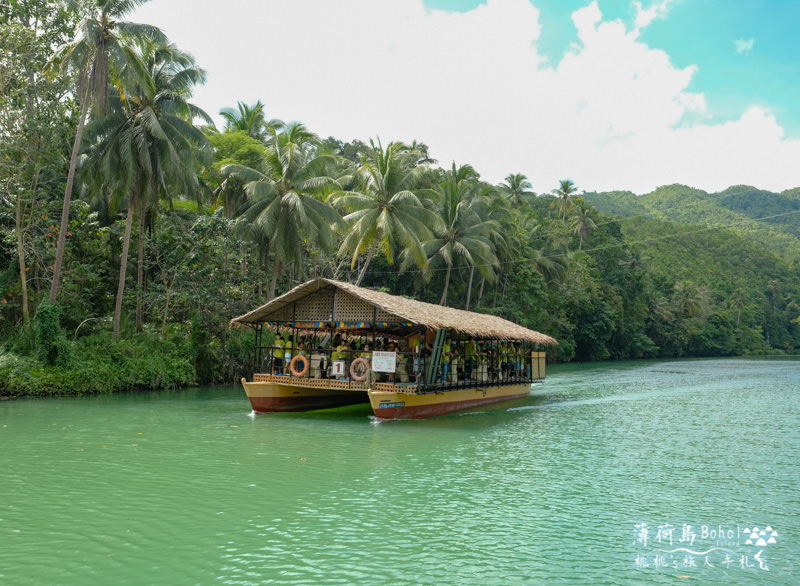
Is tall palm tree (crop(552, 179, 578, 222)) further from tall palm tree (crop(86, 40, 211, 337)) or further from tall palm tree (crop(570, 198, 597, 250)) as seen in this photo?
tall palm tree (crop(86, 40, 211, 337))

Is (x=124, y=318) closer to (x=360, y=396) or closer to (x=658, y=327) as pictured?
(x=360, y=396)

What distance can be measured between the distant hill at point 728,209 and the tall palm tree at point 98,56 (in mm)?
72128

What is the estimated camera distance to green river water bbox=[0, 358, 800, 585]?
609 centimetres

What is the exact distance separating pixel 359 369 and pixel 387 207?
12.1 m

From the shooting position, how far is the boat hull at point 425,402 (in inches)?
593

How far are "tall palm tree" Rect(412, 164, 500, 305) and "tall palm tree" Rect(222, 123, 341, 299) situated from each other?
25.3 ft

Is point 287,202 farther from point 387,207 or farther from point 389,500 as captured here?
point 389,500

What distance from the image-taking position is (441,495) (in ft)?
28.5

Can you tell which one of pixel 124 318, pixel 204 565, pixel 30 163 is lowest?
pixel 204 565

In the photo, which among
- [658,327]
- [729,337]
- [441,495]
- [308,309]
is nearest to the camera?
[441,495]

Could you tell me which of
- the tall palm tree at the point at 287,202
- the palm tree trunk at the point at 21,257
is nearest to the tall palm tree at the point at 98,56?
the palm tree trunk at the point at 21,257

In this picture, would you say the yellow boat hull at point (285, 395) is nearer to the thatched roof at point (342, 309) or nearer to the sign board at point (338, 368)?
the sign board at point (338, 368)

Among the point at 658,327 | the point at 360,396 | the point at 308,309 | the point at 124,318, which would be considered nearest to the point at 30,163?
the point at 124,318

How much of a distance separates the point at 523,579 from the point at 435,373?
431 inches
